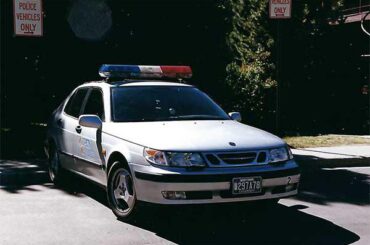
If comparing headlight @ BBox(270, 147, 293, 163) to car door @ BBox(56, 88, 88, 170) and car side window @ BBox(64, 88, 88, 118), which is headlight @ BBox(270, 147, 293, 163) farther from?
car side window @ BBox(64, 88, 88, 118)

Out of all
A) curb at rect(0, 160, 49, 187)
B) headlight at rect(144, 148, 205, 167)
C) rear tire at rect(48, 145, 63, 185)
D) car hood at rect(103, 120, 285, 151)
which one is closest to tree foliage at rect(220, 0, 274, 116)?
curb at rect(0, 160, 49, 187)

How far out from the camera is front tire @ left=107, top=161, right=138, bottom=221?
19.2 feet

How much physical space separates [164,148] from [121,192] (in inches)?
35.6

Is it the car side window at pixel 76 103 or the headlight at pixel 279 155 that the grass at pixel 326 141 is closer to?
the car side window at pixel 76 103

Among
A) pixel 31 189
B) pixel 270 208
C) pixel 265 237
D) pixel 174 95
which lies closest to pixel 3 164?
pixel 31 189

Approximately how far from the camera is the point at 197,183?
5.36 metres

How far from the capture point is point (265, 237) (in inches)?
215

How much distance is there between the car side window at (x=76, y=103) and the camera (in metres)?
7.58

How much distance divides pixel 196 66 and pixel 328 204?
8019 millimetres

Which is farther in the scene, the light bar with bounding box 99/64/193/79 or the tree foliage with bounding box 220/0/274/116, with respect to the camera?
the tree foliage with bounding box 220/0/274/116

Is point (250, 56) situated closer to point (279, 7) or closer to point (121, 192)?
point (279, 7)

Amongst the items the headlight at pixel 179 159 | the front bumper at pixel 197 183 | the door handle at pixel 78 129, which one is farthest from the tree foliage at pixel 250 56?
the headlight at pixel 179 159

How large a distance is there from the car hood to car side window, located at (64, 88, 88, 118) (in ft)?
3.89

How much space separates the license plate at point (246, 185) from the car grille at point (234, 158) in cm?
17
